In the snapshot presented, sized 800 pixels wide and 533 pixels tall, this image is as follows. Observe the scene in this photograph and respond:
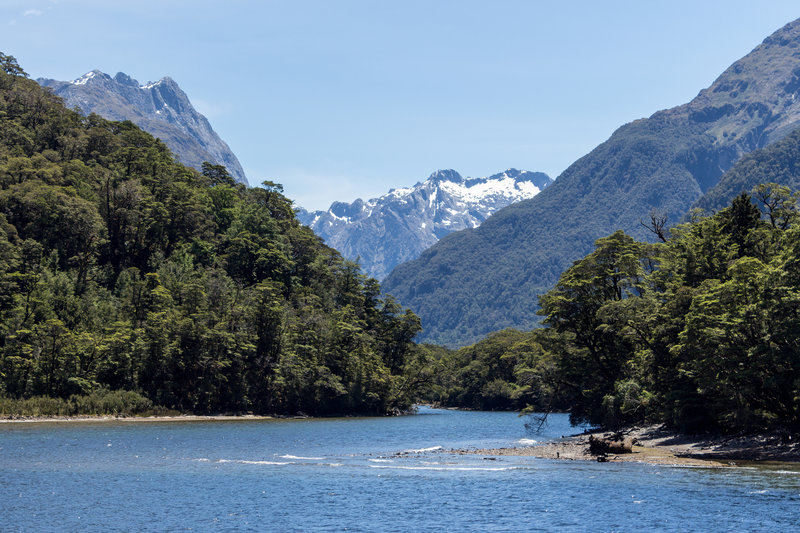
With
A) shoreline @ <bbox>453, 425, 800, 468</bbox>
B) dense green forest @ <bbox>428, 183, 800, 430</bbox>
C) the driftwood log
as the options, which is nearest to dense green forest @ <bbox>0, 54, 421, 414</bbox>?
dense green forest @ <bbox>428, 183, 800, 430</bbox>

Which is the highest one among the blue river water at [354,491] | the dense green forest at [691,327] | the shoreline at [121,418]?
the dense green forest at [691,327]

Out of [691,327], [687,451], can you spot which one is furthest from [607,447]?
[691,327]

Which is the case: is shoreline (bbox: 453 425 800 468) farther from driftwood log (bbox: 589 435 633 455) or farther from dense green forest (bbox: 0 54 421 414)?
dense green forest (bbox: 0 54 421 414)

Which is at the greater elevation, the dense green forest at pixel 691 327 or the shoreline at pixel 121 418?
the dense green forest at pixel 691 327

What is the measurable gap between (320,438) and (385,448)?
1243cm

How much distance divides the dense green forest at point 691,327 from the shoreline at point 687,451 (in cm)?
162

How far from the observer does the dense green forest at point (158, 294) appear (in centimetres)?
9756

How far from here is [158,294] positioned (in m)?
108

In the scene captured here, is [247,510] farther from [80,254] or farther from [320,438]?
[80,254]

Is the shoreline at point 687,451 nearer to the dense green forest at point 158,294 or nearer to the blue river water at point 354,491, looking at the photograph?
the blue river water at point 354,491

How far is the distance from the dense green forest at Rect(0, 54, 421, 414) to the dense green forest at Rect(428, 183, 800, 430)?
49695 mm

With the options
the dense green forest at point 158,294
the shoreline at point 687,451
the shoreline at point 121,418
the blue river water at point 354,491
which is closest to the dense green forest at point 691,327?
the shoreline at point 687,451

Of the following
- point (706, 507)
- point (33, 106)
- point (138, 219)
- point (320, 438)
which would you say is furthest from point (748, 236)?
point (33, 106)

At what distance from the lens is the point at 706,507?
34.5 meters
